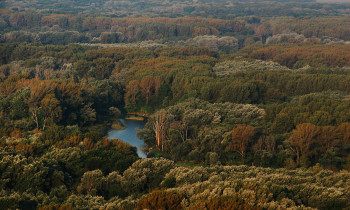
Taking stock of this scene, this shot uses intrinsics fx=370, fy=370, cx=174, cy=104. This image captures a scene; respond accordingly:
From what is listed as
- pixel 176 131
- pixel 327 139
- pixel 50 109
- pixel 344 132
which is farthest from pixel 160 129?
pixel 344 132

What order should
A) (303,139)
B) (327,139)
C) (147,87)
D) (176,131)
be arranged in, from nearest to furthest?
1. (303,139)
2. (327,139)
3. (176,131)
4. (147,87)

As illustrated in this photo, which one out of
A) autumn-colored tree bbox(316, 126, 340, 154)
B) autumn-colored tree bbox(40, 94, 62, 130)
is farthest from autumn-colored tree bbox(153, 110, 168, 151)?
autumn-colored tree bbox(316, 126, 340, 154)

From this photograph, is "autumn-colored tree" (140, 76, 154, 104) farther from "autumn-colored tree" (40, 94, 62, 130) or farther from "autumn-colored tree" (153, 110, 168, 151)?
"autumn-colored tree" (40, 94, 62, 130)

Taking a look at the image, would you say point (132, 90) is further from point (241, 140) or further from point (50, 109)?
point (241, 140)

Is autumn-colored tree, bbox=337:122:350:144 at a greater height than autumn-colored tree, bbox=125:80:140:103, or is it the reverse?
autumn-colored tree, bbox=337:122:350:144

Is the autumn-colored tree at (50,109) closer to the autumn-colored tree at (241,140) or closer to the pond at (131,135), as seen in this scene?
the pond at (131,135)

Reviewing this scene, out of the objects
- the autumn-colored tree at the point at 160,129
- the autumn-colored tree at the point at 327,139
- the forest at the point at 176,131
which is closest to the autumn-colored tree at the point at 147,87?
the forest at the point at 176,131
